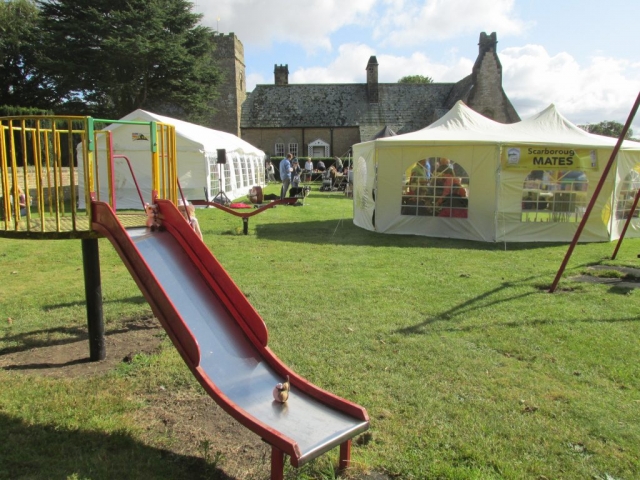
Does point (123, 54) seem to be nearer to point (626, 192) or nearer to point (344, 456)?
point (626, 192)

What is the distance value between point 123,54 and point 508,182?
93.2ft

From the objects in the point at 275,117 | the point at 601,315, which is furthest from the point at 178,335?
the point at 275,117

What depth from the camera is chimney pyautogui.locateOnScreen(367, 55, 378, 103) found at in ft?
155

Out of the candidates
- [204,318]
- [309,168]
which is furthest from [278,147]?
[204,318]

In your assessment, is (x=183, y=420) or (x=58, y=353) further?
(x=58, y=353)

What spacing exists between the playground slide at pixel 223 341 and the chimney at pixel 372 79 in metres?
45.6

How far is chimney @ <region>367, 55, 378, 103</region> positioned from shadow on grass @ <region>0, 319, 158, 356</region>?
44915mm

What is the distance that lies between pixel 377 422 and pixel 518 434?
999mm

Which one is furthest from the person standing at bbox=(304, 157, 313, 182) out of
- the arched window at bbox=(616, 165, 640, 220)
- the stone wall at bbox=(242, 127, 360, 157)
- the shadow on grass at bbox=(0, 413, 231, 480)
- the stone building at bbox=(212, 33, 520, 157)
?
the shadow on grass at bbox=(0, 413, 231, 480)

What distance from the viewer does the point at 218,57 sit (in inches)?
1887

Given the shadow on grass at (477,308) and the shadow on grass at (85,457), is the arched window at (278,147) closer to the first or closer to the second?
the shadow on grass at (477,308)

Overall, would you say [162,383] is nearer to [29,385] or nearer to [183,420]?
[183,420]

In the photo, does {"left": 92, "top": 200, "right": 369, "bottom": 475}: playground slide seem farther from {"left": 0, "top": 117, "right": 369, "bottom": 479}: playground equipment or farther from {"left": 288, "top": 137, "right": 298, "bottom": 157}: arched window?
{"left": 288, "top": 137, "right": 298, "bottom": 157}: arched window

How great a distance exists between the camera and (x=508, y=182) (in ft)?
37.7
